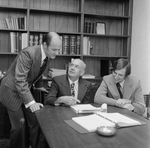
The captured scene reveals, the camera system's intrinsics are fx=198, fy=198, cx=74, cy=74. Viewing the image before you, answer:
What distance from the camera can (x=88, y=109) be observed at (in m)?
1.60

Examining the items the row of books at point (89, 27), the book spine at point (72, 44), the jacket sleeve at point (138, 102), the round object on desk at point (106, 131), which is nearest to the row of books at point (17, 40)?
the book spine at point (72, 44)

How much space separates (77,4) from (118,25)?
34.8 inches

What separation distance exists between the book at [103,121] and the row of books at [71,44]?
2.03 m

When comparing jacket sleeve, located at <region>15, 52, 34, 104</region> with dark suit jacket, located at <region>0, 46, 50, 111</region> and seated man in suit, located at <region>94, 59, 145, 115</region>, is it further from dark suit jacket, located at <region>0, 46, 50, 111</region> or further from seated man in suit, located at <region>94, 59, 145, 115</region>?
seated man in suit, located at <region>94, 59, 145, 115</region>

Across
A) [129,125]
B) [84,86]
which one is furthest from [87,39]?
[129,125]

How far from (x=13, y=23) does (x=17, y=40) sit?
0.89 ft

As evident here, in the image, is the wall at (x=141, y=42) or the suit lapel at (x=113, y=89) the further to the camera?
the wall at (x=141, y=42)

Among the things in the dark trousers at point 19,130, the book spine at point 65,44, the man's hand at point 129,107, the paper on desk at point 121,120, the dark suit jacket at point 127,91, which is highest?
the book spine at point 65,44

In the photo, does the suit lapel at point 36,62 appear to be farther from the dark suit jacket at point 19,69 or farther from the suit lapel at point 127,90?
the suit lapel at point 127,90

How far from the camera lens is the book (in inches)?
49.4

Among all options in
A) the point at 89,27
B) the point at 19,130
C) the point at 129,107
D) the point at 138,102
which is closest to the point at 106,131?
the point at 129,107

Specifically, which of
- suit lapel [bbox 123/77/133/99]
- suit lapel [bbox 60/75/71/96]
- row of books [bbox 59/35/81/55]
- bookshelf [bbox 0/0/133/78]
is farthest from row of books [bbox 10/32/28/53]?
suit lapel [bbox 123/77/133/99]

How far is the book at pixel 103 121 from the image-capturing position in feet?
4.12

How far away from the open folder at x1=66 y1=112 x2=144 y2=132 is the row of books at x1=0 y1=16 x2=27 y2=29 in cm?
224
